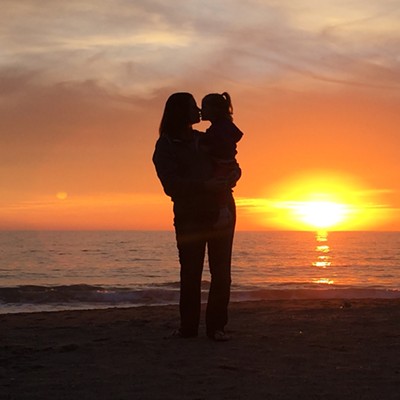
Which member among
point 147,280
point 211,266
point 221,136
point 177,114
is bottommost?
point 147,280

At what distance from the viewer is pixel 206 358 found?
5059 millimetres

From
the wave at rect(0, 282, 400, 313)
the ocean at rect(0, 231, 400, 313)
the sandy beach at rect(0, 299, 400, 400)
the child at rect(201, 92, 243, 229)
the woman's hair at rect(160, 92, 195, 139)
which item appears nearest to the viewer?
the sandy beach at rect(0, 299, 400, 400)

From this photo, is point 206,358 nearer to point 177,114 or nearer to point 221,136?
point 221,136

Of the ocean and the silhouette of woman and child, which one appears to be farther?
the ocean

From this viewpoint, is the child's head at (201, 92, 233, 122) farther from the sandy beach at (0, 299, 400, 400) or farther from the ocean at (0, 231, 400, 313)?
the ocean at (0, 231, 400, 313)

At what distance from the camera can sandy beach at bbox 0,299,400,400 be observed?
4.13m

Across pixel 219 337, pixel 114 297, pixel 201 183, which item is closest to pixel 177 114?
pixel 201 183

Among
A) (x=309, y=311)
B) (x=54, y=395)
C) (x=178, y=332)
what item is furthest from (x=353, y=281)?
(x=54, y=395)

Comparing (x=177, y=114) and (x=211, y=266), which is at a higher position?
(x=177, y=114)

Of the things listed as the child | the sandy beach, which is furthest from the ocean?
the child

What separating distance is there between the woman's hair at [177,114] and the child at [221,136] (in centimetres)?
15

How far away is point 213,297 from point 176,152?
1.34 meters

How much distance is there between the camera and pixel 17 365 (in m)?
4.96

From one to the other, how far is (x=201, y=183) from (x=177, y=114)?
2.15 feet
